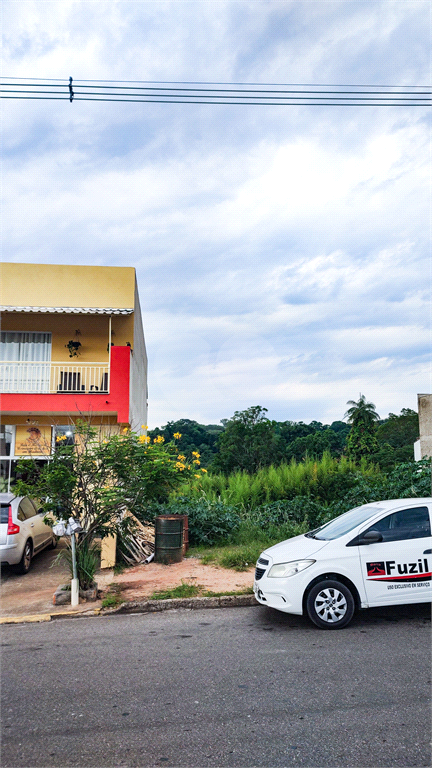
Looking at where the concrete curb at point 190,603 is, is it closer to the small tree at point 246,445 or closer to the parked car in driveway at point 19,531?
the parked car in driveway at point 19,531

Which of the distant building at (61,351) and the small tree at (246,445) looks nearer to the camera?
the distant building at (61,351)

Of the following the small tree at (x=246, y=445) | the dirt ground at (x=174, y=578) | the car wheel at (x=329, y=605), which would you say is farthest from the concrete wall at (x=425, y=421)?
the small tree at (x=246, y=445)

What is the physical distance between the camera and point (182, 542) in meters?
10.5

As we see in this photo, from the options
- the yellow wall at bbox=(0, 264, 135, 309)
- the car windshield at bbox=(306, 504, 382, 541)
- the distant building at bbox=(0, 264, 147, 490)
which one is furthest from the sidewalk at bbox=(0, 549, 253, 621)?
the yellow wall at bbox=(0, 264, 135, 309)

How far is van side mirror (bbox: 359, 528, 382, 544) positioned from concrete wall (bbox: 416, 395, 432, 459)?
49.5 feet

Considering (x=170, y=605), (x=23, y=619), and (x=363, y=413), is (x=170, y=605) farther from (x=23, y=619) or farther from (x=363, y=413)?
(x=363, y=413)

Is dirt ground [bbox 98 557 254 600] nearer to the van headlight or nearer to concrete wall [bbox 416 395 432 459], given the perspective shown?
the van headlight

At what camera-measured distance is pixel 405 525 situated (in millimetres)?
6570

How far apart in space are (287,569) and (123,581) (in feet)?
12.1

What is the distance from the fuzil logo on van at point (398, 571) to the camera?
6.26 metres

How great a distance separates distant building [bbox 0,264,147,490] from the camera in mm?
14484

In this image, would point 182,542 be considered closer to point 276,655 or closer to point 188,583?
point 188,583

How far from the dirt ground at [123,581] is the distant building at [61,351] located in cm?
511

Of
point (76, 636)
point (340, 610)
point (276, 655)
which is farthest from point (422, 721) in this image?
point (76, 636)
